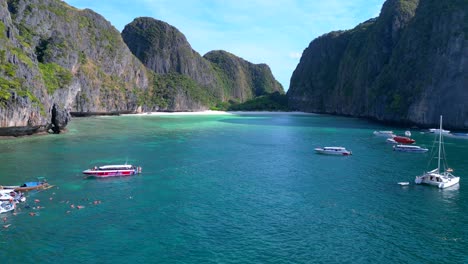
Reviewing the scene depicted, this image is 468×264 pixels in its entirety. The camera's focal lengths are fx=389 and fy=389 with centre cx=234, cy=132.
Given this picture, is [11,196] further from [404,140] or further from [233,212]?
[404,140]

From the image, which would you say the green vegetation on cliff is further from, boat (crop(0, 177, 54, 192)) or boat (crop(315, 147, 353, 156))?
boat (crop(315, 147, 353, 156))

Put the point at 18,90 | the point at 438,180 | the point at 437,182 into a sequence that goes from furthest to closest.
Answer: the point at 18,90
the point at 438,180
the point at 437,182

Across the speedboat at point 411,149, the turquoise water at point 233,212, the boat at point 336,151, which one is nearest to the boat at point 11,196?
→ the turquoise water at point 233,212

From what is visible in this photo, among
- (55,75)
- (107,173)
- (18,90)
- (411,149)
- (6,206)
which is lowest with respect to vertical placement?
(6,206)

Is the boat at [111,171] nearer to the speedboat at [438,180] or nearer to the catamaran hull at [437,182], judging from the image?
the catamaran hull at [437,182]

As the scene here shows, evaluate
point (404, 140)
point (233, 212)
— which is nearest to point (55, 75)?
point (404, 140)

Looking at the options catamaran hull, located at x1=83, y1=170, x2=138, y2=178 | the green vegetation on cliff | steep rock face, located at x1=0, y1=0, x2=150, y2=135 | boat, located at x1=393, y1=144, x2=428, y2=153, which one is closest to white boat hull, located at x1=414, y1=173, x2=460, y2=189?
boat, located at x1=393, y1=144, x2=428, y2=153
